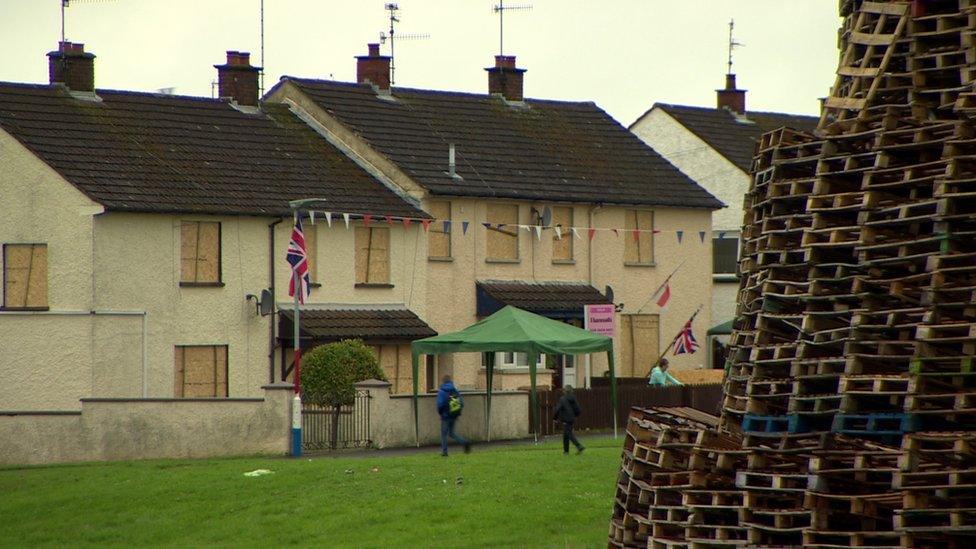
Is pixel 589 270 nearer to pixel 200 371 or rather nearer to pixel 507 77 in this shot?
pixel 507 77

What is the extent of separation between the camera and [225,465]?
109ft

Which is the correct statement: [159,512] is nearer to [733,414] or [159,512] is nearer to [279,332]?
[733,414]

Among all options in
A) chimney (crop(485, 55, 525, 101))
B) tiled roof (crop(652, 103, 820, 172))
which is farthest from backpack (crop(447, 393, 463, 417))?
tiled roof (crop(652, 103, 820, 172))

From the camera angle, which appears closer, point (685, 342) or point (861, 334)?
point (861, 334)

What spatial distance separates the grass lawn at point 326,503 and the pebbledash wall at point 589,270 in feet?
46.9

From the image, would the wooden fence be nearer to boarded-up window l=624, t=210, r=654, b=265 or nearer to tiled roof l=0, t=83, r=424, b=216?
tiled roof l=0, t=83, r=424, b=216

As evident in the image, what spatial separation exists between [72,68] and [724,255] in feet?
76.4

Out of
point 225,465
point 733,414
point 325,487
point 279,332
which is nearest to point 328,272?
point 279,332

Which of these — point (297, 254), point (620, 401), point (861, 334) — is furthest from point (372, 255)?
point (861, 334)

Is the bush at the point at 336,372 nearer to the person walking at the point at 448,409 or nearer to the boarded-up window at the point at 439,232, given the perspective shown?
the person walking at the point at 448,409

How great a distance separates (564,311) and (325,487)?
19.7 m

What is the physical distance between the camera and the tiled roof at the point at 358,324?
142ft

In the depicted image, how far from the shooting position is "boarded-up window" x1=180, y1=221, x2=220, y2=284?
43.0 metres

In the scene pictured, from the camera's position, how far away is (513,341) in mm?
37656
